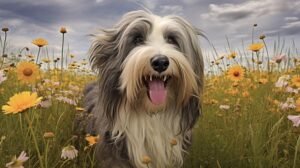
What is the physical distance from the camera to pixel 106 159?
3928 millimetres

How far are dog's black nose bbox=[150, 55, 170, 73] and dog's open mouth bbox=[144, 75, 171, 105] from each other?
0.18 meters

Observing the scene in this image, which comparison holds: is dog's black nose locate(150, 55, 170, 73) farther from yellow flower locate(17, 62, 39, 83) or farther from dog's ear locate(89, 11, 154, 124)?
yellow flower locate(17, 62, 39, 83)

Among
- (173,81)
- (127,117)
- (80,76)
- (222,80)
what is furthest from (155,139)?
(80,76)

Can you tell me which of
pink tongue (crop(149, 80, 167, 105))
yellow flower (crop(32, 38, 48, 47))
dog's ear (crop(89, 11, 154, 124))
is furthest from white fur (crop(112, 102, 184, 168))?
yellow flower (crop(32, 38, 48, 47))

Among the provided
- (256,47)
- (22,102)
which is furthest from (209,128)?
(22,102)

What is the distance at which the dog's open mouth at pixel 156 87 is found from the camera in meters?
3.51

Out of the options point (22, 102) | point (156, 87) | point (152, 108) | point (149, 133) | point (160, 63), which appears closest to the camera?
point (22, 102)

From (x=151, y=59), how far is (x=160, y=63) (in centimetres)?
7

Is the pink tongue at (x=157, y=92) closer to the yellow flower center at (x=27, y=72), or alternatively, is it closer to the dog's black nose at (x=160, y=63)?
the dog's black nose at (x=160, y=63)

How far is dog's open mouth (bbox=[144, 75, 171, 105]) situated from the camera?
11.5 feet

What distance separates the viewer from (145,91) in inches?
141

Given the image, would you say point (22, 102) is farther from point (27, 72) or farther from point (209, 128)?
point (209, 128)

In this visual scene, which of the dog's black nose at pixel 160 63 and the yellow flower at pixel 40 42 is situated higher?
the yellow flower at pixel 40 42

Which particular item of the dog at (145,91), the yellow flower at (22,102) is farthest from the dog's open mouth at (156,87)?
Result: the yellow flower at (22,102)
